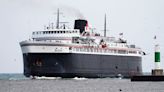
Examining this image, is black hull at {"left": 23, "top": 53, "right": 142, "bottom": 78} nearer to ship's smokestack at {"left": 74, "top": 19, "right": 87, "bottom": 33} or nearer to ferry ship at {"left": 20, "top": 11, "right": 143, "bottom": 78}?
ferry ship at {"left": 20, "top": 11, "right": 143, "bottom": 78}

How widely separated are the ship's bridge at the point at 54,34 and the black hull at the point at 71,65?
400 cm

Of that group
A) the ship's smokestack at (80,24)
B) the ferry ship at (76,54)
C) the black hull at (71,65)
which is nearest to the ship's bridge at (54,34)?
the ferry ship at (76,54)

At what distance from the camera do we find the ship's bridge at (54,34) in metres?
114

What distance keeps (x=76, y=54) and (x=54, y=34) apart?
489 cm

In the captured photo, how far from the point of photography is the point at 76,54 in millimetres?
112312

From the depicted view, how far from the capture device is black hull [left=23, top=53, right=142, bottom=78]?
355 feet

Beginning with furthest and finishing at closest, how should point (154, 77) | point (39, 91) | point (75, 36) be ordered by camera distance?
point (75, 36), point (154, 77), point (39, 91)

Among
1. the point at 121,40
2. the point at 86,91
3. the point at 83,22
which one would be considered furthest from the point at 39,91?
the point at 121,40

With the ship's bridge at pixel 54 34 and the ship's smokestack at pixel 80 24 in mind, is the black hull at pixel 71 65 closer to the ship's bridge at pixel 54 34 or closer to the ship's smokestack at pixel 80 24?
the ship's bridge at pixel 54 34

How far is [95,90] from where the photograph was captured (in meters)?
79.2

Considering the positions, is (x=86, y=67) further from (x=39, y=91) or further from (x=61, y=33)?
(x=39, y=91)

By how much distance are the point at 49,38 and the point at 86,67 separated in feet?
24.5

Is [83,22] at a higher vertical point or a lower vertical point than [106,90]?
higher

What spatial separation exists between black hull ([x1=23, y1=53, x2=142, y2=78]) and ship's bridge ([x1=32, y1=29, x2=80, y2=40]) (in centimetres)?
400
